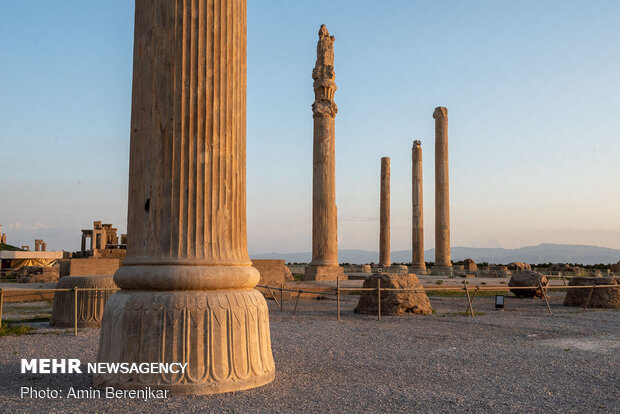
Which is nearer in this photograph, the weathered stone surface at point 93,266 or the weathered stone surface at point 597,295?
the weathered stone surface at point 597,295

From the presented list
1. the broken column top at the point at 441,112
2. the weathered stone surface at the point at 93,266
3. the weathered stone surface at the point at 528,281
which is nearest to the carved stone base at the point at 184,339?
the weathered stone surface at the point at 93,266

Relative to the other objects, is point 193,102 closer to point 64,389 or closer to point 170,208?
point 170,208

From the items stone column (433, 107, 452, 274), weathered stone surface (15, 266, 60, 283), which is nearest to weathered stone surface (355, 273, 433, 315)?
weathered stone surface (15, 266, 60, 283)

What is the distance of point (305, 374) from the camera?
6.45 metres

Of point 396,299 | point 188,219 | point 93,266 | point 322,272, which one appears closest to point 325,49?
point 322,272

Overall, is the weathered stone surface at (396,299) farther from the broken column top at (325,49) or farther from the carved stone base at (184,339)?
the broken column top at (325,49)

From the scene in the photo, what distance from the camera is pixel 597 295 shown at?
16.5 meters

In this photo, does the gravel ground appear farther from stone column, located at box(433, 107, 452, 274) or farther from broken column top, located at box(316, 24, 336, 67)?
stone column, located at box(433, 107, 452, 274)

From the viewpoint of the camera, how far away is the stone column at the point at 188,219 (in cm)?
527

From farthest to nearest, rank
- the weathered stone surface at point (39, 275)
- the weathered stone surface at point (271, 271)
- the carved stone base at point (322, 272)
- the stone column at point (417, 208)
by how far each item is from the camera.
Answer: the stone column at point (417, 208) < the weathered stone surface at point (39, 275) < the carved stone base at point (322, 272) < the weathered stone surface at point (271, 271)

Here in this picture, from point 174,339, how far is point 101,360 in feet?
2.87

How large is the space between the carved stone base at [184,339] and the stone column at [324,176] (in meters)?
19.9

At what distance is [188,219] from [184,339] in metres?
1.17

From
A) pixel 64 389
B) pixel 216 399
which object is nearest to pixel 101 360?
pixel 64 389
